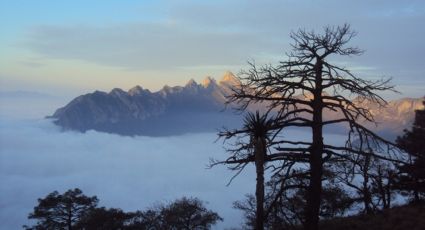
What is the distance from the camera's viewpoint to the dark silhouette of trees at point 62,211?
71.2 m

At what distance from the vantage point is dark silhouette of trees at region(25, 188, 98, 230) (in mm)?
71188

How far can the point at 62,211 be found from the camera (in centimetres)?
7212

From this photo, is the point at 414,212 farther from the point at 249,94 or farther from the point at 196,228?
the point at 196,228

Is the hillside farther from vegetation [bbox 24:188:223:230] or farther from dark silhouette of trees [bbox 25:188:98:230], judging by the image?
dark silhouette of trees [bbox 25:188:98:230]

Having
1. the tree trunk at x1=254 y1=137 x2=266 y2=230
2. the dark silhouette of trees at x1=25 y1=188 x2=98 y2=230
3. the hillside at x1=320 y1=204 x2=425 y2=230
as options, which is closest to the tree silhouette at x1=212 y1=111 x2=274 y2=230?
the tree trunk at x1=254 y1=137 x2=266 y2=230

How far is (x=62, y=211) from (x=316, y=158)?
209ft

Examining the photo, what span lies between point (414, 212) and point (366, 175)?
10.3m

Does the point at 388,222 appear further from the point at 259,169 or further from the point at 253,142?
the point at 253,142

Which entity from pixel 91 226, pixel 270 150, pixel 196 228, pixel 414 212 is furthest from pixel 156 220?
pixel 270 150

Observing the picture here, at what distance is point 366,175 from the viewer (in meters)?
15.0

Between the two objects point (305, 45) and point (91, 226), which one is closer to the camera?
point (305, 45)

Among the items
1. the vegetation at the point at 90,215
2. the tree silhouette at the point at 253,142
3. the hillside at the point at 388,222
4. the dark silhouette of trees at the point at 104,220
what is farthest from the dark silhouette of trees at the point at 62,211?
the tree silhouette at the point at 253,142

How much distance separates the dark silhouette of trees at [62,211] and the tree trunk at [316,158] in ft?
197

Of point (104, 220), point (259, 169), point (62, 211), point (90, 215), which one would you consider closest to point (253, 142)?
point (259, 169)
